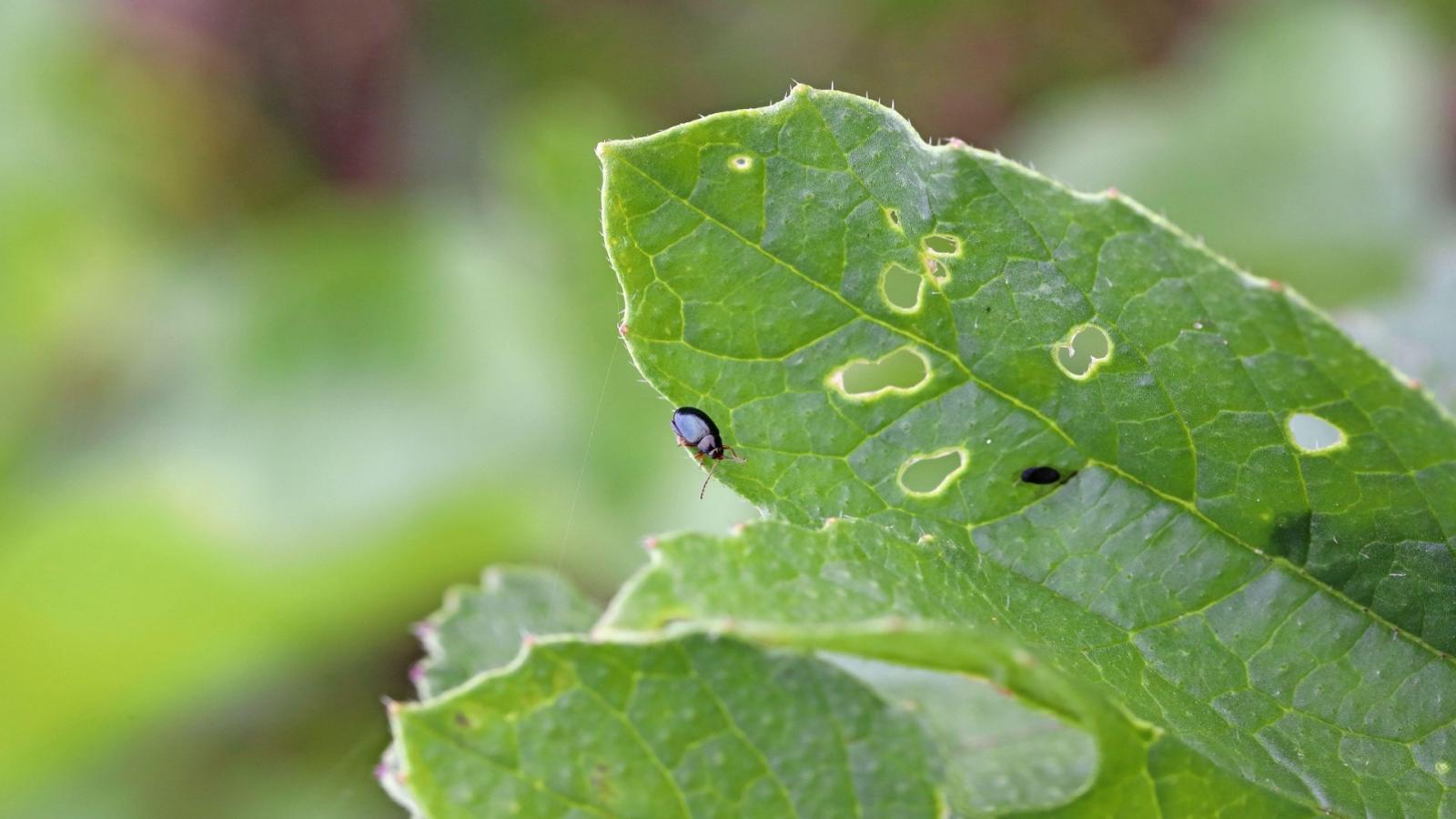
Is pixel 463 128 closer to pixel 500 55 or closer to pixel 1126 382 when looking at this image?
pixel 500 55

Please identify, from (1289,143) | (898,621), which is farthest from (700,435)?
(1289,143)

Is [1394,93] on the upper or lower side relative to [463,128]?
lower

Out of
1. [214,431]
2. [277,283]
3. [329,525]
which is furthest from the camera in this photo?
[277,283]

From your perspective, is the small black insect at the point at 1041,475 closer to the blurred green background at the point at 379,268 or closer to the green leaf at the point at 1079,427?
→ the green leaf at the point at 1079,427

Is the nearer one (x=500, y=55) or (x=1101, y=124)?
(x=1101, y=124)

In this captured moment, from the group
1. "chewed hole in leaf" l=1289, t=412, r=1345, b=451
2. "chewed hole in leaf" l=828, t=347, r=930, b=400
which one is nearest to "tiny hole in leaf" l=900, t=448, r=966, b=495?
"chewed hole in leaf" l=828, t=347, r=930, b=400

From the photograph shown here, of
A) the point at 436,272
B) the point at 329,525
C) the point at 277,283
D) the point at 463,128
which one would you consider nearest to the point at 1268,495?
the point at 329,525
